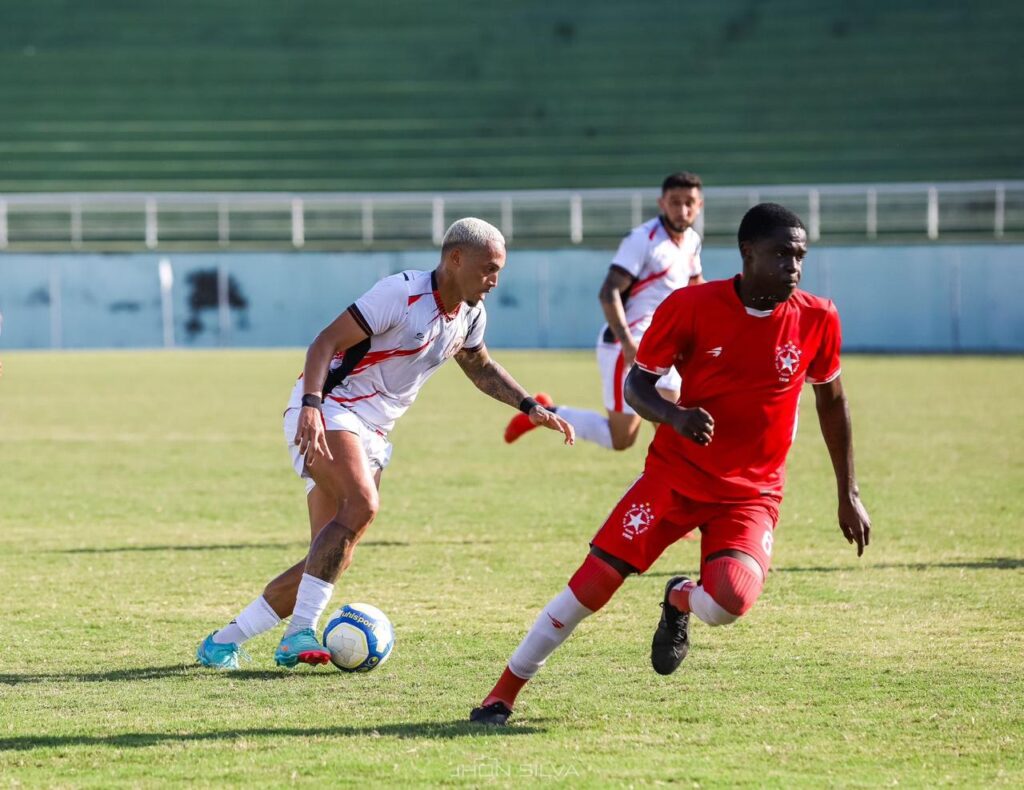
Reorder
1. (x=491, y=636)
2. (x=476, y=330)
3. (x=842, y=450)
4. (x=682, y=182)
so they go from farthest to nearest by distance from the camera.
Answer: (x=682, y=182), (x=491, y=636), (x=476, y=330), (x=842, y=450)

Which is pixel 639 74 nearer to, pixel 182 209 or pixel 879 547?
pixel 182 209

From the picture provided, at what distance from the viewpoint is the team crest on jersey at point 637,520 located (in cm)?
512

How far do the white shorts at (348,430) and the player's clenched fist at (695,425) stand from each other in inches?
64.2

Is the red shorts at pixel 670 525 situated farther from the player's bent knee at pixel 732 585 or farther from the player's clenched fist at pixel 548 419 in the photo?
the player's clenched fist at pixel 548 419

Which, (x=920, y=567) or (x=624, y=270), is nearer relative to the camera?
(x=920, y=567)

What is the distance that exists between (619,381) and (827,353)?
5.60 m

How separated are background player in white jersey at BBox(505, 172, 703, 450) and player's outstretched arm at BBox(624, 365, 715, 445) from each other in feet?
15.9

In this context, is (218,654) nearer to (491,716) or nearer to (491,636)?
(491,636)

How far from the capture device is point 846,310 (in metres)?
35.5

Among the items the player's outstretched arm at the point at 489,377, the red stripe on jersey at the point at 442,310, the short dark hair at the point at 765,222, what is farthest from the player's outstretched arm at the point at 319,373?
the short dark hair at the point at 765,222

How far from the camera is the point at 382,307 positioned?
19.2ft

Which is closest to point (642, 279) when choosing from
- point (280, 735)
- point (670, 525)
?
point (670, 525)

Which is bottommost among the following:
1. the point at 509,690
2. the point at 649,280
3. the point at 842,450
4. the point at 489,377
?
the point at 509,690

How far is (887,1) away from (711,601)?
4100cm
